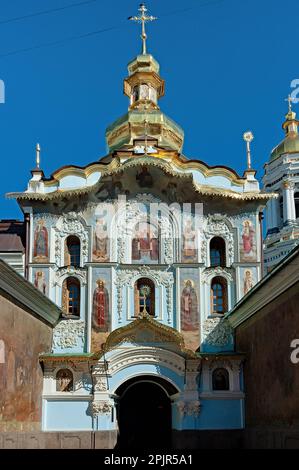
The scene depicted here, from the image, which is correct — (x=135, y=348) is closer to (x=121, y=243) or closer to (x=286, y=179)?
(x=121, y=243)

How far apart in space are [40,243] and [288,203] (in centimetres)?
2190

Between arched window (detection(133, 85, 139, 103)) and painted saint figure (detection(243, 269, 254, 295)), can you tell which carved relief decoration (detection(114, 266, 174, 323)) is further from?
arched window (detection(133, 85, 139, 103))

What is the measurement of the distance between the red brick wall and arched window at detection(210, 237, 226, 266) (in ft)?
9.23

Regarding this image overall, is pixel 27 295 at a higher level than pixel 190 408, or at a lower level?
higher

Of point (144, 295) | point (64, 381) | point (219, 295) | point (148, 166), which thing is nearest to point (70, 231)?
point (144, 295)

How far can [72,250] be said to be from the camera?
1037 inches

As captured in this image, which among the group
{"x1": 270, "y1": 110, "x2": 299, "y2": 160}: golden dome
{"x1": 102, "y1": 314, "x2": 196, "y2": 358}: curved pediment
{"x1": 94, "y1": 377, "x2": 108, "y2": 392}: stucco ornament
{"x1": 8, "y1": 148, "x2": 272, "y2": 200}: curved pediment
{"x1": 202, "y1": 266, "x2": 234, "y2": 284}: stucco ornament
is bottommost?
{"x1": 94, "y1": 377, "x2": 108, "y2": 392}: stucco ornament

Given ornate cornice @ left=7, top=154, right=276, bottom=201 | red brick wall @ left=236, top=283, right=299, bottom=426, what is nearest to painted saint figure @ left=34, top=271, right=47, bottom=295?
ornate cornice @ left=7, top=154, right=276, bottom=201

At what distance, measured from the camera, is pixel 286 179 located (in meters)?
44.5

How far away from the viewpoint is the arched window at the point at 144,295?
2566 centimetres

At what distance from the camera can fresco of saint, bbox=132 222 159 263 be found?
2600 cm

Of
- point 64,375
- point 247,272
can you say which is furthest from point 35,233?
point 247,272

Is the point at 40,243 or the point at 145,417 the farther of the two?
the point at 145,417

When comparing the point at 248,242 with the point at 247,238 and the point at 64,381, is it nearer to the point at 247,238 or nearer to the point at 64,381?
the point at 247,238
